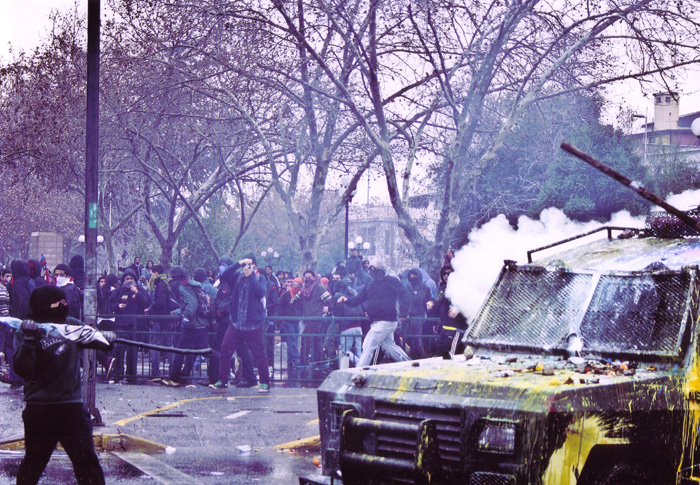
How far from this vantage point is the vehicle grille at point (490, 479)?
5.11m

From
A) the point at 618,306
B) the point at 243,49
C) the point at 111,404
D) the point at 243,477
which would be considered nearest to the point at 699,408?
the point at 618,306

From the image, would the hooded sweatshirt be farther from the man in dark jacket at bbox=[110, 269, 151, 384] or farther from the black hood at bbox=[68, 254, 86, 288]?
the black hood at bbox=[68, 254, 86, 288]

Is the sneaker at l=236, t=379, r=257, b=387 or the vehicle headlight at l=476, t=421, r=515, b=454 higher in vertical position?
the vehicle headlight at l=476, t=421, r=515, b=454

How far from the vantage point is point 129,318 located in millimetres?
16328

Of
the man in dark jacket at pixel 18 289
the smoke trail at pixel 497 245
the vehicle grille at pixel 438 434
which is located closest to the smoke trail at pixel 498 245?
the smoke trail at pixel 497 245

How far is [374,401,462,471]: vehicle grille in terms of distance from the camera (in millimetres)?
5410

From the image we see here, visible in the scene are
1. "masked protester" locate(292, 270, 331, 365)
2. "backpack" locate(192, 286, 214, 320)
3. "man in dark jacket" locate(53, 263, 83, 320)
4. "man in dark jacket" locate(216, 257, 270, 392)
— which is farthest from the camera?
"masked protester" locate(292, 270, 331, 365)

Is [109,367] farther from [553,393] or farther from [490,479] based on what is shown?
[553,393]

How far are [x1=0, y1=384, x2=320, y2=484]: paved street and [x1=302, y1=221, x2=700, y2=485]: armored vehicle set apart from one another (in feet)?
9.06

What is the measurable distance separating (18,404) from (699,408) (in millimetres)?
9735

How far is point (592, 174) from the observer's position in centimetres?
2467

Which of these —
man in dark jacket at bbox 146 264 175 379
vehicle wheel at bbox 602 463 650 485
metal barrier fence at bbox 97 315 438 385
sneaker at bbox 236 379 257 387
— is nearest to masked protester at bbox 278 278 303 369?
metal barrier fence at bbox 97 315 438 385

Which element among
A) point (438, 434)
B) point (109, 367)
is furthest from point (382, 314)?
point (438, 434)

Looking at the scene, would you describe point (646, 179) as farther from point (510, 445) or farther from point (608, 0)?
point (510, 445)
